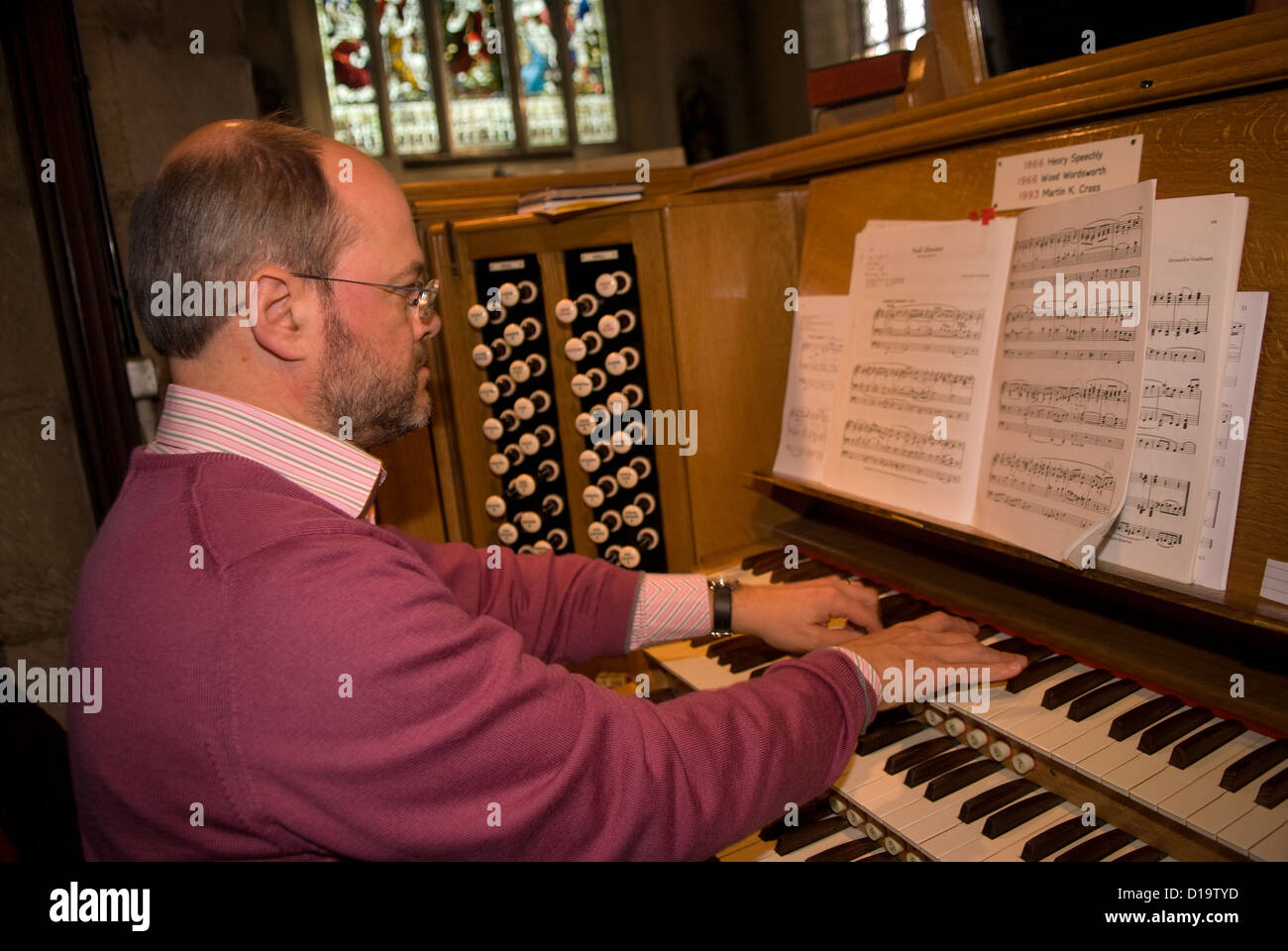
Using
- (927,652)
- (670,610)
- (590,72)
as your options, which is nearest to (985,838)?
(927,652)

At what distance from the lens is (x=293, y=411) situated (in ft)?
4.25

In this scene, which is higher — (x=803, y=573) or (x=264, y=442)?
(x=264, y=442)

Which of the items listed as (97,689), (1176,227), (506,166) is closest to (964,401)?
(1176,227)

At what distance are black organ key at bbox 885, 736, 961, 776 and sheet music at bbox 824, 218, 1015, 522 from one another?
0.42 metres

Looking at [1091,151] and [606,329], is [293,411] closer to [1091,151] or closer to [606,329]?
[606,329]

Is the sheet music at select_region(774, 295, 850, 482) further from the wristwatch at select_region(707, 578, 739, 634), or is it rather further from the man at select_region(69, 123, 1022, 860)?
the man at select_region(69, 123, 1022, 860)

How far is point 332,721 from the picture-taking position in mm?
927

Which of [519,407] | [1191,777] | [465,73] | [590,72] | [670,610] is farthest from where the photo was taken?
[590,72]

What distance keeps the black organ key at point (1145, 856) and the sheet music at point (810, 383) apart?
98 centimetres

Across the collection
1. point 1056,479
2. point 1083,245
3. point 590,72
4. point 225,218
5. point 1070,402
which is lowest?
point 1056,479

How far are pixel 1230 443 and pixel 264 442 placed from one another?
143cm

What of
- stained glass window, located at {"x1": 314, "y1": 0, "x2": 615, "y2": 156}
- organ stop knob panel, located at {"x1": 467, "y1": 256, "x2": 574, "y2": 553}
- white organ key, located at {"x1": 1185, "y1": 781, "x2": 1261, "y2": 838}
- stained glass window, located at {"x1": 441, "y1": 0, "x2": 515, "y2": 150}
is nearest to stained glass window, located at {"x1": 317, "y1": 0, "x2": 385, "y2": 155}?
stained glass window, located at {"x1": 314, "y1": 0, "x2": 615, "y2": 156}

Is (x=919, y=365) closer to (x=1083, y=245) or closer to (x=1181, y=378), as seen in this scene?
(x=1083, y=245)

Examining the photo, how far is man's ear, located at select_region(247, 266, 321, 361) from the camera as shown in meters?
1.22
